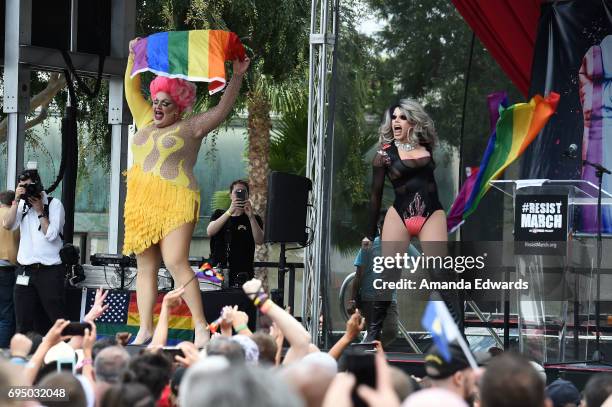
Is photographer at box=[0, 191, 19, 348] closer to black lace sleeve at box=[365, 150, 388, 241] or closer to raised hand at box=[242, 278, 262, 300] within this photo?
black lace sleeve at box=[365, 150, 388, 241]

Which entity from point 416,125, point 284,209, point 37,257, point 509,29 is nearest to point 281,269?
point 284,209

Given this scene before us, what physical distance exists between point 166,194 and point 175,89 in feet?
2.49

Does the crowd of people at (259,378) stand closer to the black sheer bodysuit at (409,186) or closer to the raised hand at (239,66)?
the black sheer bodysuit at (409,186)

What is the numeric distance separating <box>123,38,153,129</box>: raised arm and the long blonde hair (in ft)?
5.38

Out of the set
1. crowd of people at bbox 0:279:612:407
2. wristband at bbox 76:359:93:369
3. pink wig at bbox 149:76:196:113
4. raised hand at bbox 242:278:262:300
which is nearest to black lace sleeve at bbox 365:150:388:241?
pink wig at bbox 149:76:196:113

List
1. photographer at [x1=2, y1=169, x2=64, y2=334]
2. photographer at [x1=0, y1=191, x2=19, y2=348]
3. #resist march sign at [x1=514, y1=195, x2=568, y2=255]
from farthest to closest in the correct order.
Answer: photographer at [x1=0, y1=191, x2=19, y2=348], photographer at [x1=2, y1=169, x2=64, y2=334], #resist march sign at [x1=514, y1=195, x2=568, y2=255]

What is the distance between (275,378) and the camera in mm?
2422

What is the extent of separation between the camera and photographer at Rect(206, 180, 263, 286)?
898 cm

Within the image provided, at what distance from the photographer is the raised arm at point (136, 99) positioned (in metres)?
7.93

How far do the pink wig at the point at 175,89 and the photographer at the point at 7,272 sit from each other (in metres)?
1.89

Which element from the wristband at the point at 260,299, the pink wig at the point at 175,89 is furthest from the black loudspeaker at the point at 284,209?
the wristband at the point at 260,299

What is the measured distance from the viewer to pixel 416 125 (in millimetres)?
7449

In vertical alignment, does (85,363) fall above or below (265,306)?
below

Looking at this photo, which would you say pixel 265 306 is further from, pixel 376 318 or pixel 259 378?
pixel 376 318
